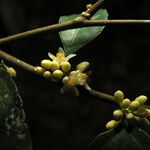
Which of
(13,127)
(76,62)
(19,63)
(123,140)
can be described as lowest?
(76,62)

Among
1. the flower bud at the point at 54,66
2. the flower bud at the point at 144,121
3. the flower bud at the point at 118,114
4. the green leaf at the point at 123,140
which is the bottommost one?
the green leaf at the point at 123,140

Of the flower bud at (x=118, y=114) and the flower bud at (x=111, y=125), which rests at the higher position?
the flower bud at (x=118, y=114)

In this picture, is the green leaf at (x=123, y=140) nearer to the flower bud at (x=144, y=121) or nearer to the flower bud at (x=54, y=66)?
the flower bud at (x=144, y=121)

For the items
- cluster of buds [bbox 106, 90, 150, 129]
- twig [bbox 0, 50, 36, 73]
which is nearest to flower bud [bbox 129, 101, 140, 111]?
cluster of buds [bbox 106, 90, 150, 129]

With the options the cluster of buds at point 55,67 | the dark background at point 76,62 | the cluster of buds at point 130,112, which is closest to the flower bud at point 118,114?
the cluster of buds at point 130,112

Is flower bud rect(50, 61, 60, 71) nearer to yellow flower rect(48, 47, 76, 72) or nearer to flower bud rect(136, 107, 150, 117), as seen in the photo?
yellow flower rect(48, 47, 76, 72)

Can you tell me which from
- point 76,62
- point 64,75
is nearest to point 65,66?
point 64,75

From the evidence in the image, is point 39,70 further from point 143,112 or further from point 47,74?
point 143,112
